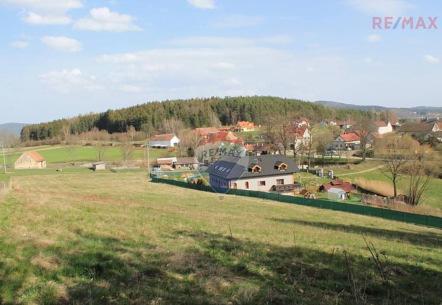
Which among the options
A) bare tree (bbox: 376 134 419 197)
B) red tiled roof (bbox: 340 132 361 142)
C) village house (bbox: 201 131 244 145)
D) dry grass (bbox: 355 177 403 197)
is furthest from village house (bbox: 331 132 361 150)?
dry grass (bbox: 355 177 403 197)

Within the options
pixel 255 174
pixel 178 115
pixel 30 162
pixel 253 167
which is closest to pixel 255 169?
pixel 253 167

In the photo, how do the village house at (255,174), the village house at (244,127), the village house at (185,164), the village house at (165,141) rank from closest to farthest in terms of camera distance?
the village house at (255,174) < the village house at (185,164) < the village house at (165,141) < the village house at (244,127)

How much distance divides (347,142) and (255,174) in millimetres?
71390

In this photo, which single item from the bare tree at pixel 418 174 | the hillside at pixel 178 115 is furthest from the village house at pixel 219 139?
the bare tree at pixel 418 174

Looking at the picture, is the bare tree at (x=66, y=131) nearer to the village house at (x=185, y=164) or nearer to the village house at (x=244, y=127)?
the village house at (x=244, y=127)

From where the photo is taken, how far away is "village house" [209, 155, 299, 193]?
60.8 m

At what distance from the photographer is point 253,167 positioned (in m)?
62.1

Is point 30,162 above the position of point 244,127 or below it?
below

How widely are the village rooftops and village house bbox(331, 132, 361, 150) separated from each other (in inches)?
2394

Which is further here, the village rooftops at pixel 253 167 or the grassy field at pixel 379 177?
the village rooftops at pixel 253 167

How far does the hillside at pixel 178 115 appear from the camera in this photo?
584 ft

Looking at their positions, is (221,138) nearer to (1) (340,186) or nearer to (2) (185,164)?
(2) (185,164)

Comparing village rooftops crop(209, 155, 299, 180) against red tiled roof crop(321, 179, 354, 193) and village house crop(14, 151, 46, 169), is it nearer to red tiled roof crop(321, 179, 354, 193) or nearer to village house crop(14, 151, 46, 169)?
red tiled roof crop(321, 179, 354, 193)

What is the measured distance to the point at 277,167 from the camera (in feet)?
209
